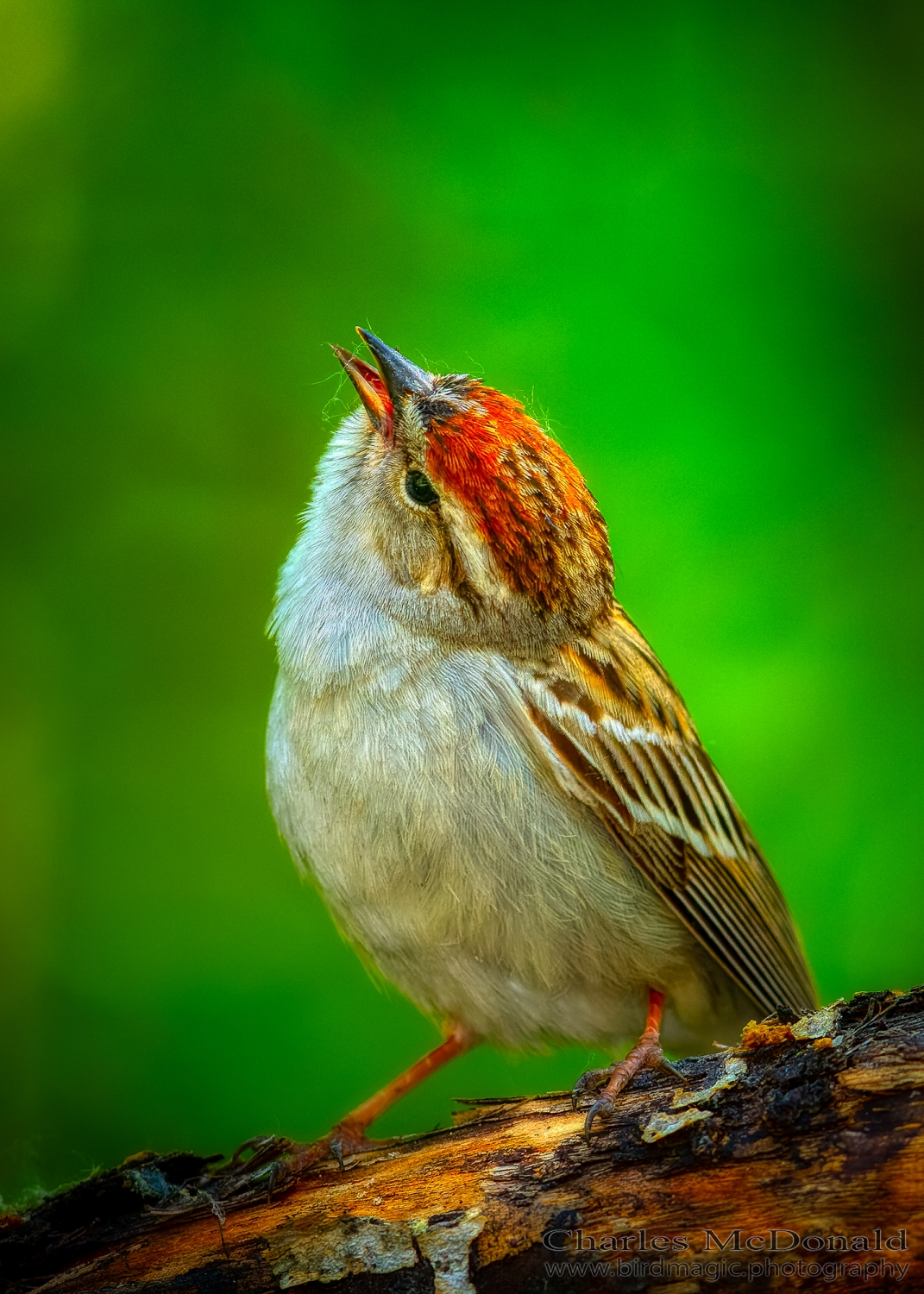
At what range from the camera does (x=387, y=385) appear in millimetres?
3229

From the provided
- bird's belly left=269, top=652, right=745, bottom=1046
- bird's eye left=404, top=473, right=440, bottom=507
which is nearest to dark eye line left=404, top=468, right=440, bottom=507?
bird's eye left=404, top=473, right=440, bottom=507

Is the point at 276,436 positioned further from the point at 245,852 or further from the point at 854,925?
the point at 854,925

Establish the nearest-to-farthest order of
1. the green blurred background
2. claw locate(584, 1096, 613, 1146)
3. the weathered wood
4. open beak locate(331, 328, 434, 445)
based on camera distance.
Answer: the weathered wood → claw locate(584, 1096, 613, 1146) → open beak locate(331, 328, 434, 445) → the green blurred background

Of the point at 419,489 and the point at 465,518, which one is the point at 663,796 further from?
the point at 419,489

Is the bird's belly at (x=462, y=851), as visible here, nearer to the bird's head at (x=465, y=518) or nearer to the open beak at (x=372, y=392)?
the bird's head at (x=465, y=518)

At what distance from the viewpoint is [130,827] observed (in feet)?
16.1

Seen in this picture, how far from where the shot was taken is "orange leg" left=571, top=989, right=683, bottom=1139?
7.64ft

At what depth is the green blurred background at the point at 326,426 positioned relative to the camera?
462cm

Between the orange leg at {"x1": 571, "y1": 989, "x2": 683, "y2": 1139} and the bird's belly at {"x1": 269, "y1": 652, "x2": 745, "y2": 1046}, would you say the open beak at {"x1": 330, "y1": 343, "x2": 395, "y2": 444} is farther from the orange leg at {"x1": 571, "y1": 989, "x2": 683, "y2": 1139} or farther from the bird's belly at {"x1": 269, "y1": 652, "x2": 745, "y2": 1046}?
the orange leg at {"x1": 571, "y1": 989, "x2": 683, "y2": 1139}

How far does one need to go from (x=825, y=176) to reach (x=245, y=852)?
13.3ft

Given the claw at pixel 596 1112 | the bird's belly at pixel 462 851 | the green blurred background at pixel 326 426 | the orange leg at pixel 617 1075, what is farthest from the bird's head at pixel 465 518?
the green blurred background at pixel 326 426

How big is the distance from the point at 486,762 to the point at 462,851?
0.24m

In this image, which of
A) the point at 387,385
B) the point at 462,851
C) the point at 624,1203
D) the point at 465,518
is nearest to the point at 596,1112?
the point at 624,1203

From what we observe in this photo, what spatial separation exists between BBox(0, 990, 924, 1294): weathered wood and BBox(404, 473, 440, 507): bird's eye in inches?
63.4
